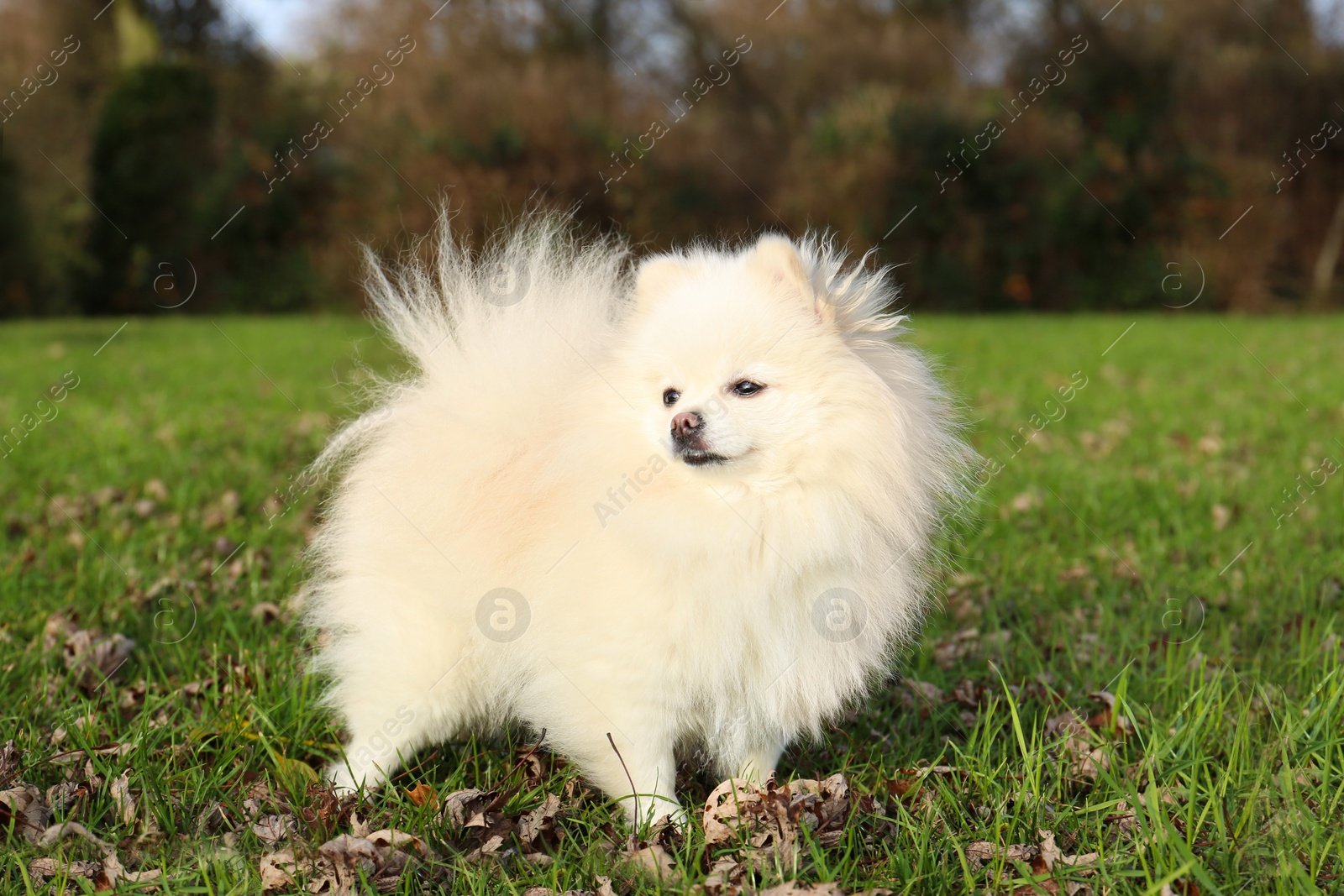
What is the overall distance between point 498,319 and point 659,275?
483 mm

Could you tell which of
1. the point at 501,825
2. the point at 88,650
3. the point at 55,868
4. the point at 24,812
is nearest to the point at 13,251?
the point at 88,650

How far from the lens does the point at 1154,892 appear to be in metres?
2.04

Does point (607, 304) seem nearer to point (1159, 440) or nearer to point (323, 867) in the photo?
point (323, 867)

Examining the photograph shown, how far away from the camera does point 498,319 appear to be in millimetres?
2730

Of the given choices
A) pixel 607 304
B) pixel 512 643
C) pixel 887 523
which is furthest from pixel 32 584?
pixel 887 523

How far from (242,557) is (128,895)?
2.17m

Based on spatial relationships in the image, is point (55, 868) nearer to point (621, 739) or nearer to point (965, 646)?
point (621, 739)

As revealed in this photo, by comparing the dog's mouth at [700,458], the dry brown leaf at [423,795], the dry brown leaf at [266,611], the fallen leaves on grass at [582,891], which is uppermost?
the dry brown leaf at [266,611]

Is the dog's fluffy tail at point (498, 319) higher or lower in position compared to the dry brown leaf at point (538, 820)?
higher

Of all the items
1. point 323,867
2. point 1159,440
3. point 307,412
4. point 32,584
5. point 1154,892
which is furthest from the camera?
point 307,412

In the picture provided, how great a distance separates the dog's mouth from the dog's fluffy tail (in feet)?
1.50

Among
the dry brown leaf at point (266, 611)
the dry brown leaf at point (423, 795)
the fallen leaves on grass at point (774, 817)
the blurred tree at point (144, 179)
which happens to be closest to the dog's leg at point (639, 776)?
the fallen leaves on grass at point (774, 817)

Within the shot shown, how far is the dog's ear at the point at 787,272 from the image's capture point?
2.44 meters

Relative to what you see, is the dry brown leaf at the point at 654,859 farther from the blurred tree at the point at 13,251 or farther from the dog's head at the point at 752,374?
the blurred tree at the point at 13,251
